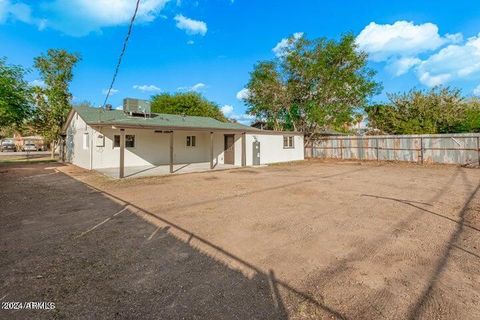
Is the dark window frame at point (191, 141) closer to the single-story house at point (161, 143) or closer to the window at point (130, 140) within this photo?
the single-story house at point (161, 143)

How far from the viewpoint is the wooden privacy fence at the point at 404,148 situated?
15555mm

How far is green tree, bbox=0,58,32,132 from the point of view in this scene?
45.6ft

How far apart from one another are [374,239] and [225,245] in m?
2.61

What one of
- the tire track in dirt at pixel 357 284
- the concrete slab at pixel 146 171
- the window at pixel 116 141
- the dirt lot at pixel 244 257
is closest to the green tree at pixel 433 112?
the dirt lot at pixel 244 257

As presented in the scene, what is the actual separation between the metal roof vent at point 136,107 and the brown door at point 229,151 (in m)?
5.54

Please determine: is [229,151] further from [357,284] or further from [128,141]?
[357,284]

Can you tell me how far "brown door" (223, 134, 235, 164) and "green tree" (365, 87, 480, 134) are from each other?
16.0 m

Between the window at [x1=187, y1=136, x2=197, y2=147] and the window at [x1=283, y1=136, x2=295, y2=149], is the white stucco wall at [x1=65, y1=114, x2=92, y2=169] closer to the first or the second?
the window at [x1=187, y1=136, x2=197, y2=147]

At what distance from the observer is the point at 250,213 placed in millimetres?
6246

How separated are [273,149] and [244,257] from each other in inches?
629

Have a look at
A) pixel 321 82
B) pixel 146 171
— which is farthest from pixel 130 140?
pixel 321 82

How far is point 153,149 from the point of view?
16812 mm

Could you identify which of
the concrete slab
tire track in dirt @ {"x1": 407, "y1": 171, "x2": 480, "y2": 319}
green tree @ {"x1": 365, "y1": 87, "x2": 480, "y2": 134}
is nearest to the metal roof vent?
the concrete slab

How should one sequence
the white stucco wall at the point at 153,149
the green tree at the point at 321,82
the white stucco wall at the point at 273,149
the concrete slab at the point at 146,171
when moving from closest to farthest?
the concrete slab at the point at 146,171
the white stucco wall at the point at 153,149
the white stucco wall at the point at 273,149
the green tree at the point at 321,82
